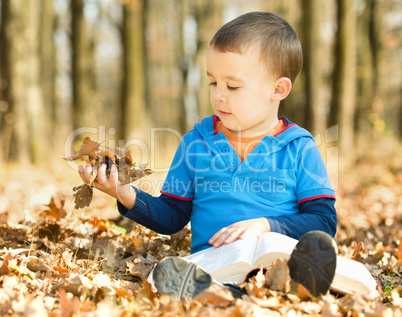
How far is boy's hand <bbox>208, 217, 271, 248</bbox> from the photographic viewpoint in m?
2.20

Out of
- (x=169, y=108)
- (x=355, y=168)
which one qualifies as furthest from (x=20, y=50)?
(x=169, y=108)

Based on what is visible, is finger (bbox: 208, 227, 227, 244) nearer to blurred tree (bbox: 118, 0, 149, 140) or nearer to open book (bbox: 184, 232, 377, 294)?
open book (bbox: 184, 232, 377, 294)

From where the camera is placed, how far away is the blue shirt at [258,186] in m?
2.35

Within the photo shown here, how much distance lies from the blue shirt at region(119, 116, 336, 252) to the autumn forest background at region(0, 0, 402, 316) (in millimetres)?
420

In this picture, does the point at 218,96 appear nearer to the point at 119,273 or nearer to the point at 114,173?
the point at 114,173

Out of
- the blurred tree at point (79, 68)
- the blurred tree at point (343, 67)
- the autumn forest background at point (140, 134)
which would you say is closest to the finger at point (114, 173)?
the autumn forest background at point (140, 134)

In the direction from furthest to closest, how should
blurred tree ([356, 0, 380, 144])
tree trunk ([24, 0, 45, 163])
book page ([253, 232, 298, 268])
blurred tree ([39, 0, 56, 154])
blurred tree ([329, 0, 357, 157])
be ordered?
blurred tree ([39, 0, 56, 154]) < blurred tree ([356, 0, 380, 144]) < blurred tree ([329, 0, 357, 157]) < tree trunk ([24, 0, 45, 163]) < book page ([253, 232, 298, 268])

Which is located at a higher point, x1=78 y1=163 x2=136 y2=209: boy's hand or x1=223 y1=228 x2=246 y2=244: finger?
x1=78 y1=163 x2=136 y2=209: boy's hand

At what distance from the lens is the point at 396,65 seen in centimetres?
2355

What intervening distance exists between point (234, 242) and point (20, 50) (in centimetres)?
880

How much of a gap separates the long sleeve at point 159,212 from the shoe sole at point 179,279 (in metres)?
0.56

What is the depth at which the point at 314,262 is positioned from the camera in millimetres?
1892

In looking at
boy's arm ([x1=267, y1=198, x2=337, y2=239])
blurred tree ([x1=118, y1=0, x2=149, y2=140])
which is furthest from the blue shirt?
blurred tree ([x1=118, y1=0, x2=149, y2=140])

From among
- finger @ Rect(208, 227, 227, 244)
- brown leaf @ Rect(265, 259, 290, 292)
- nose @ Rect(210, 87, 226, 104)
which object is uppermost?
nose @ Rect(210, 87, 226, 104)
